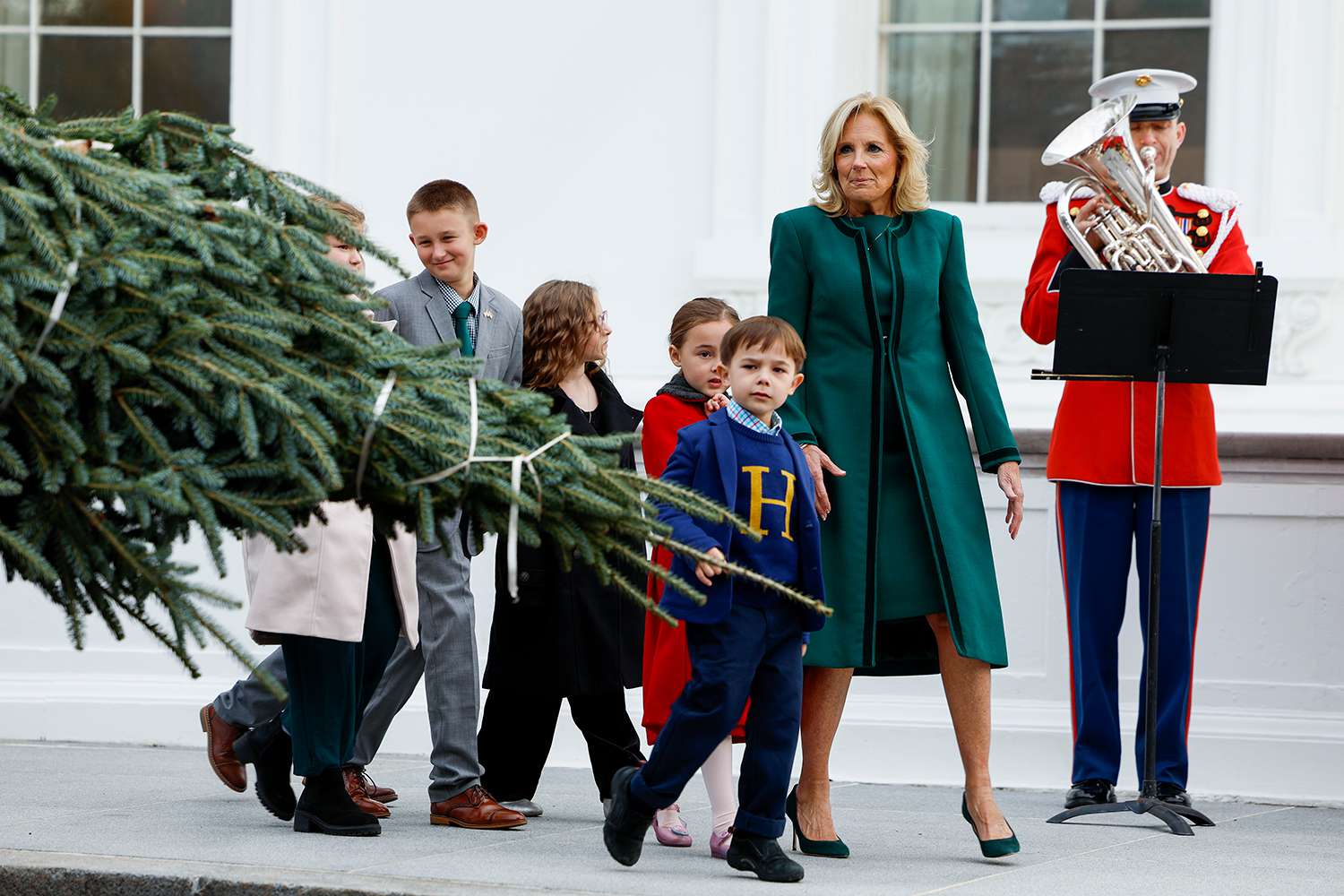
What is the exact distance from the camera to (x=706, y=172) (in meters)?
7.49

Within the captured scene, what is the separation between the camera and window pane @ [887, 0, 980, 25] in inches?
299

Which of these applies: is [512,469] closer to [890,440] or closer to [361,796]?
[890,440]

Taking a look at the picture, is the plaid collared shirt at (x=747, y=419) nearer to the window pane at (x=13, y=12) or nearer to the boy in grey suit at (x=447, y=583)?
the boy in grey suit at (x=447, y=583)

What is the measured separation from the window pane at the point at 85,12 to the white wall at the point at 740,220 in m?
0.63

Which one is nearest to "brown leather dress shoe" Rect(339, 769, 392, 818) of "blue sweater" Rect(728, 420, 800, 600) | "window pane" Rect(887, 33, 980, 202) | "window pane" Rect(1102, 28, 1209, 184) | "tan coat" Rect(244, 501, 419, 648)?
"tan coat" Rect(244, 501, 419, 648)

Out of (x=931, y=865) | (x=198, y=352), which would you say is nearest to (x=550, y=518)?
(x=198, y=352)

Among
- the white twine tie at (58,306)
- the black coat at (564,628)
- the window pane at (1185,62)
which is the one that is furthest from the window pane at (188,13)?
the white twine tie at (58,306)

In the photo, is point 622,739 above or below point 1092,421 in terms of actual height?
below

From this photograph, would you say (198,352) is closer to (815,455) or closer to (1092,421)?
(815,455)

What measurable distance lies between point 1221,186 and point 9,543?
5.37 m

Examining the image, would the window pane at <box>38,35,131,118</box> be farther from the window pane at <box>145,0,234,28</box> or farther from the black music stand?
the black music stand

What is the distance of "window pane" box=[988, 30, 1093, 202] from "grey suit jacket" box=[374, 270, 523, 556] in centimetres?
273

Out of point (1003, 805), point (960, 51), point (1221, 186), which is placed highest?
point (960, 51)

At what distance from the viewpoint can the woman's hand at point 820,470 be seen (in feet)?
15.3
